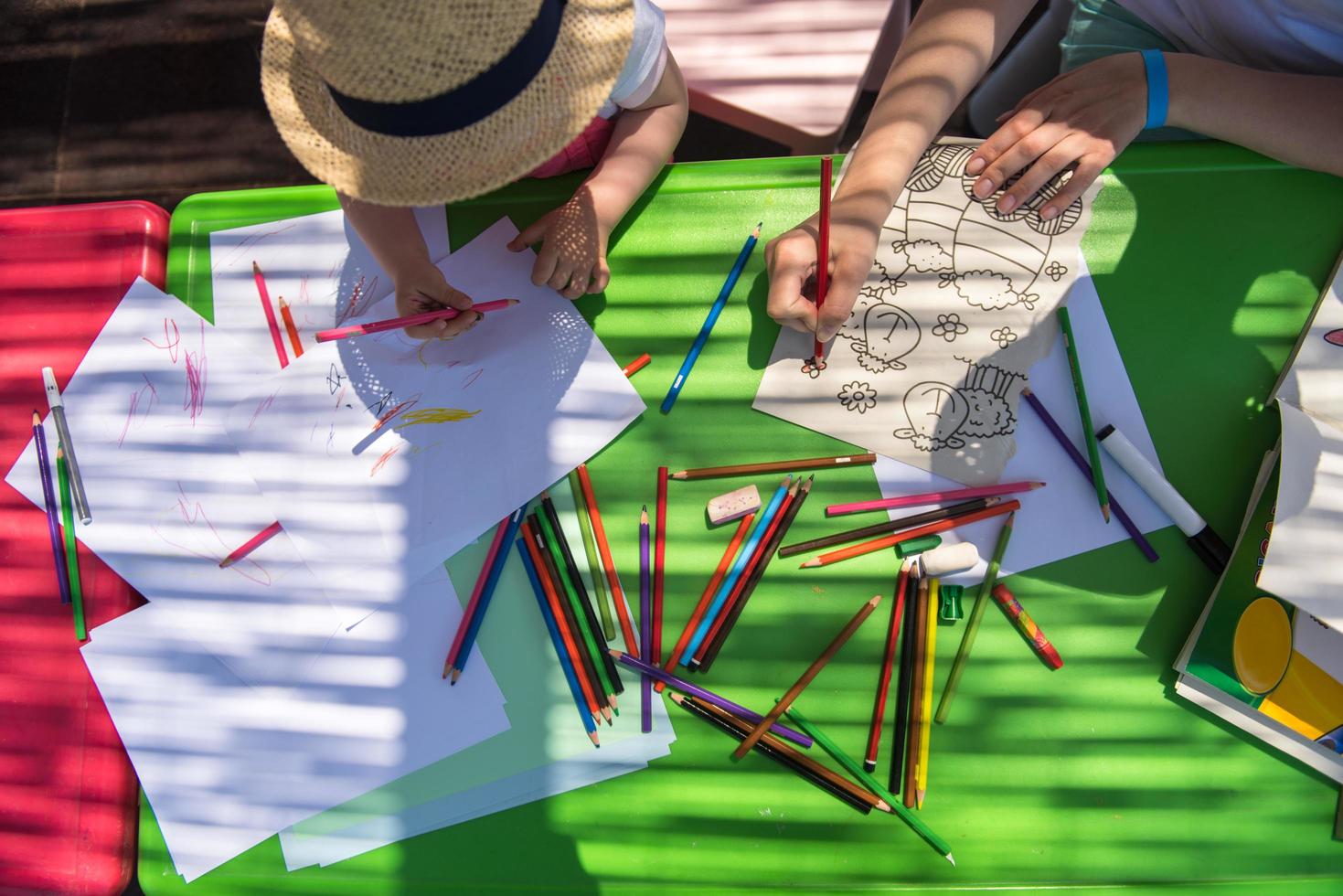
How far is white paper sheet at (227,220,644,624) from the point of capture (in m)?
0.91

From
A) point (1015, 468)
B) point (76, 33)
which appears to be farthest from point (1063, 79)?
point (76, 33)

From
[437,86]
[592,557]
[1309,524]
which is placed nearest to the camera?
[437,86]

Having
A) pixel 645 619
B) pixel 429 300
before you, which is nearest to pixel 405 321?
pixel 429 300

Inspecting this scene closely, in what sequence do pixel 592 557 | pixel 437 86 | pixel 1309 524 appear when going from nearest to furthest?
pixel 437 86
pixel 1309 524
pixel 592 557

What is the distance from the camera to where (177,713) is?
0.91 meters

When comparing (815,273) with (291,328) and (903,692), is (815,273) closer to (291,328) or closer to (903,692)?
(903,692)

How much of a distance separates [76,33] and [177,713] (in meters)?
1.75

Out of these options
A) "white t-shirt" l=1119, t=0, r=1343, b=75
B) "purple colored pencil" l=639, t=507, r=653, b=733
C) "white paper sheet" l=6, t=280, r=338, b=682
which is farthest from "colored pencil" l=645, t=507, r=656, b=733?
"white t-shirt" l=1119, t=0, r=1343, b=75

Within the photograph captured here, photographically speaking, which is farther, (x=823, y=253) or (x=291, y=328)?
(x=291, y=328)

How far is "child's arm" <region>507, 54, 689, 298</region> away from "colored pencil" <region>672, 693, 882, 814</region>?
452mm

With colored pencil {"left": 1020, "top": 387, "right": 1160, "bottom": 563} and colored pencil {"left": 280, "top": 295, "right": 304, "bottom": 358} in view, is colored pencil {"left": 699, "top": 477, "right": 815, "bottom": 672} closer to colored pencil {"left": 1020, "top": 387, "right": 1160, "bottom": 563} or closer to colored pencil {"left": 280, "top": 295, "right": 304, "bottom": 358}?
colored pencil {"left": 1020, "top": 387, "right": 1160, "bottom": 563}

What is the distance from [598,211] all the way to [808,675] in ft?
1.75

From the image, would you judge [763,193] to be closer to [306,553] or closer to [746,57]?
[746,57]

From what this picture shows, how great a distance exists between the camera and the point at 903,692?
85 centimetres
